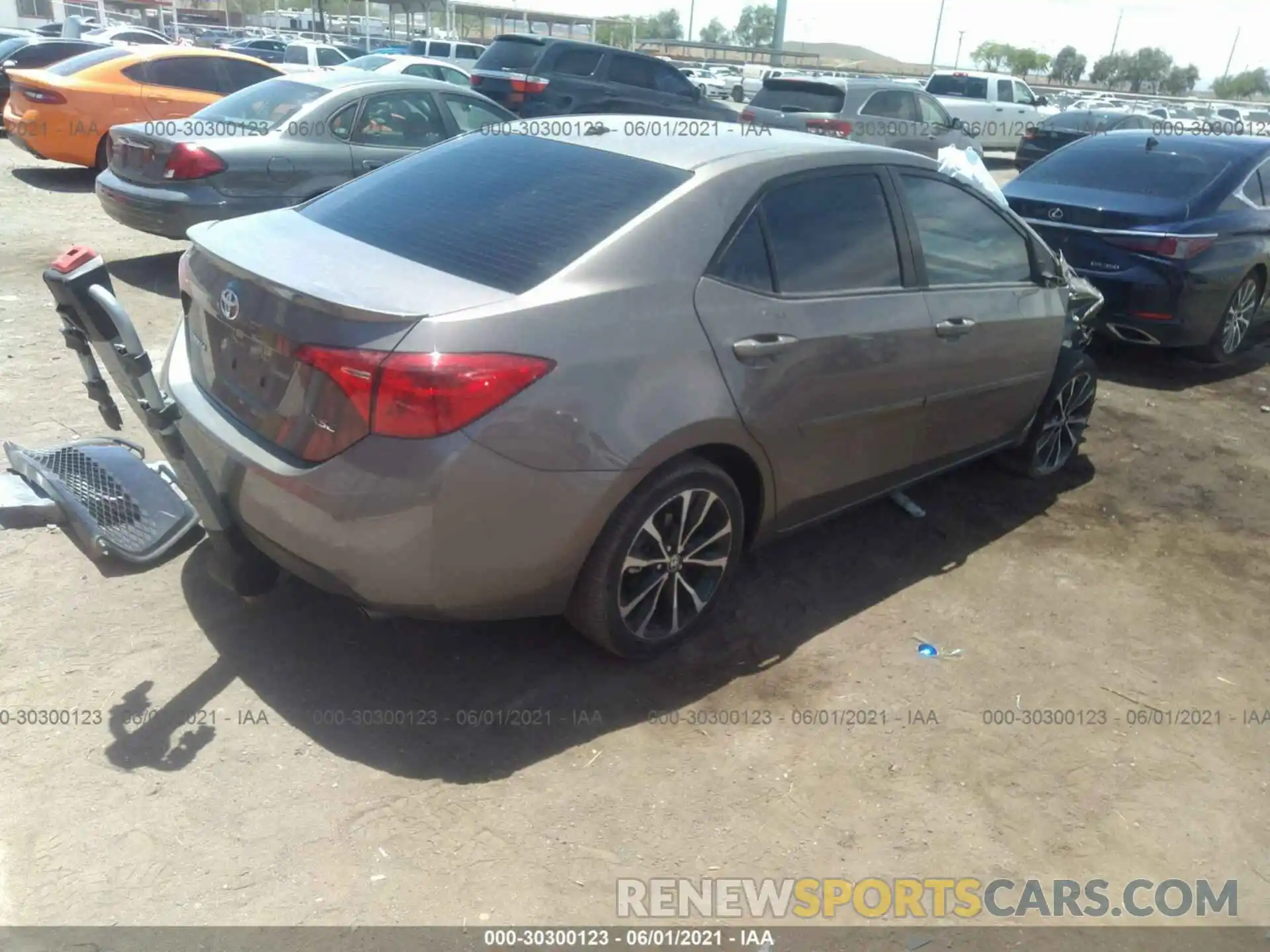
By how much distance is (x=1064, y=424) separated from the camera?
5.46 metres

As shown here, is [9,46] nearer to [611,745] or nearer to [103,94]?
[103,94]

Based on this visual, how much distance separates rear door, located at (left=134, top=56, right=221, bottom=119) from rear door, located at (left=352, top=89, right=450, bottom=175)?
442cm

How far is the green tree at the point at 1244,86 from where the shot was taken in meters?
93.6

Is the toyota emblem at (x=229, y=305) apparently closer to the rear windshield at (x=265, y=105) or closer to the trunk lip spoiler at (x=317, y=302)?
the trunk lip spoiler at (x=317, y=302)

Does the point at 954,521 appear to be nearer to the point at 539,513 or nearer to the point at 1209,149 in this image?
the point at 539,513

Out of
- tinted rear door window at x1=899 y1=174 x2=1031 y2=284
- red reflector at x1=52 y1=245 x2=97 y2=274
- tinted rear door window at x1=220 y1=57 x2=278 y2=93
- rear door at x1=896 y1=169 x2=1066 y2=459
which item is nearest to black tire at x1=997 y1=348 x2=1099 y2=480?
rear door at x1=896 y1=169 x2=1066 y2=459

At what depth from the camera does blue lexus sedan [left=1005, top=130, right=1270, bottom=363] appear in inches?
273

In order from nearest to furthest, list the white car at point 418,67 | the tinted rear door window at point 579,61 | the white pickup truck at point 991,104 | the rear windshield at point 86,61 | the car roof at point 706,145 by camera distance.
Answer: the car roof at point 706,145 < the rear windshield at point 86,61 < the white car at point 418,67 < the tinted rear door window at point 579,61 < the white pickup truck at point 991,104

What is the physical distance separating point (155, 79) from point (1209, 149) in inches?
418

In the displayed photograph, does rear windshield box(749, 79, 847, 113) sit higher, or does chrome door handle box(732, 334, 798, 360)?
chrome door handle box(732, 334, 798, 360)

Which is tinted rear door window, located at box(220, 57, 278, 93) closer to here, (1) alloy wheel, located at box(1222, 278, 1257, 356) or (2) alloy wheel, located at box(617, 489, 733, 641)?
(1) alloy wheel, located at box(1222, 278, 1257, 356)

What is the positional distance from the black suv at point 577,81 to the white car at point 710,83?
14.6 meters

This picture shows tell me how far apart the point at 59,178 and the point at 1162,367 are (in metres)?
12.2

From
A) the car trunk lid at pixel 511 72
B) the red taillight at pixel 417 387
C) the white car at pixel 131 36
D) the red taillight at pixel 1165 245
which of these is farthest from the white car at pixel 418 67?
the red taillight at pixel 417 387
